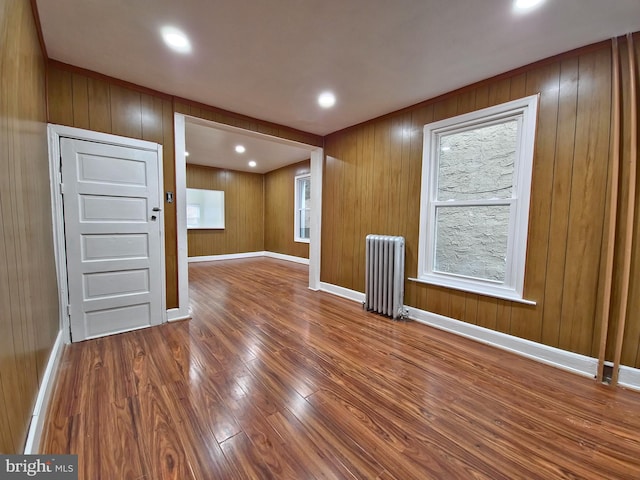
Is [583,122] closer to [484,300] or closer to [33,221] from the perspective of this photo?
[484,300]

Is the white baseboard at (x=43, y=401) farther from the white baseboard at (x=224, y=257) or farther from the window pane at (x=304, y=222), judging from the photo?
the window pane at (x=304, y=222)

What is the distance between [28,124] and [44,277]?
0.98 m

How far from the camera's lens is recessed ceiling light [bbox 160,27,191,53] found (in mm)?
1817

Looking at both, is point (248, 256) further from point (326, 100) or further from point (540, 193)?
point (540, 193)

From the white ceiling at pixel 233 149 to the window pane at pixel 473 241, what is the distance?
250cm

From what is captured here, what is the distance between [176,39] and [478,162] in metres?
2.79

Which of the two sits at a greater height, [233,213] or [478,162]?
[478,162]

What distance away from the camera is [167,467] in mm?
1182

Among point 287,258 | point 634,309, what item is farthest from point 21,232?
point 287,258

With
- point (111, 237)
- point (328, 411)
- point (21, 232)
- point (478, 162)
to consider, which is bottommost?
point (328, 411)

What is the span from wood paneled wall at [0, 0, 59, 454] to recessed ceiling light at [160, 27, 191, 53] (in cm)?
70

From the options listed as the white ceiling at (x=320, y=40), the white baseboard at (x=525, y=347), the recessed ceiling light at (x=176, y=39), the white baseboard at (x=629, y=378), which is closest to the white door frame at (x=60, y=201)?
the white ceiling at (x=320, y=40)

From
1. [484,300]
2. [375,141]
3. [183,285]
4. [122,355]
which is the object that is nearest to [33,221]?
[122,355]

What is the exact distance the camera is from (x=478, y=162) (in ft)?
8.43
